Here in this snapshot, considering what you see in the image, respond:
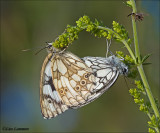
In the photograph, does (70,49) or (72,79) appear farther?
(70,49)

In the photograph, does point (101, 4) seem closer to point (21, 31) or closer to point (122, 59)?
point (21, 31)

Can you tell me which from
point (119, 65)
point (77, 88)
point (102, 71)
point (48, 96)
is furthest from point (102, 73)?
point (48, 96)

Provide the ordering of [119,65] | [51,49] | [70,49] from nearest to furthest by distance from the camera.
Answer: [119,65] < [51,49] < [70,49]

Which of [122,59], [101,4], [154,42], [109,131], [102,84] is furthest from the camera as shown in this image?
[101,4]

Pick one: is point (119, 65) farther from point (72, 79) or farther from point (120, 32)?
point (72, 79)

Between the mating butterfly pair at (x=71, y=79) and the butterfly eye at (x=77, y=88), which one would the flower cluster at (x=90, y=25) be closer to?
the mating butterfly pair at (x=71, y=79)

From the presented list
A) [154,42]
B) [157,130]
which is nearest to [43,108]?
[157,130]
